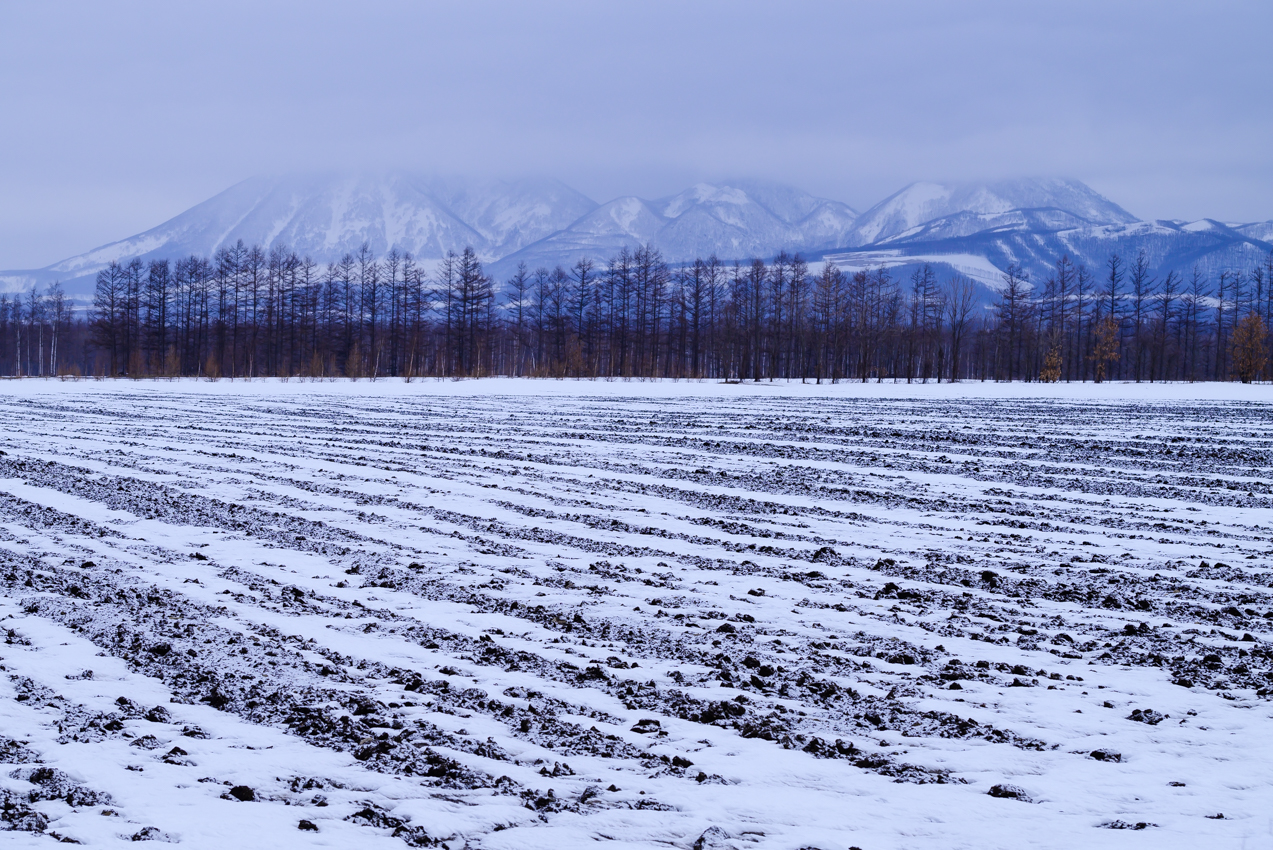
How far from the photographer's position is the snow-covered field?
11.8ft

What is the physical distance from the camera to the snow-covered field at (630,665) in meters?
3.59

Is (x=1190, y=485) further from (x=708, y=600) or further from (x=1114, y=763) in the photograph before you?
(x=1114, y=763)

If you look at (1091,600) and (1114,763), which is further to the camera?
(1091,600)

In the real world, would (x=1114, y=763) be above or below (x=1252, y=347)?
below

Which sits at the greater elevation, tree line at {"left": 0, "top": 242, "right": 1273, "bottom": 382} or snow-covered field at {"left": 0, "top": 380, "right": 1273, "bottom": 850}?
tree line at {"left": 0, "top": 242, "right": 1273, "bottom": 382}

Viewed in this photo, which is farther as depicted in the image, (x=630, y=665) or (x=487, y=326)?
(x=487, y=326)

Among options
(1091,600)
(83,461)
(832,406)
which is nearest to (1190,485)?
(1091,600)

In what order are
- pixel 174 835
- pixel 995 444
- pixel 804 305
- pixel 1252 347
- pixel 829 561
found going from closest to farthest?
pixel 174 835 < pixel 829 561 < pixel 995 444 < pixel 1252 347 < pixel 804 305

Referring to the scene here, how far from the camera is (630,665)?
209 inches

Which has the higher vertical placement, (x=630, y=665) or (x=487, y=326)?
(x=487, y=326)

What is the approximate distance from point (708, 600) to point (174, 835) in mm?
4115

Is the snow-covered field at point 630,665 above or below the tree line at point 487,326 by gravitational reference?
below

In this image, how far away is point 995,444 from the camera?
19047 mm

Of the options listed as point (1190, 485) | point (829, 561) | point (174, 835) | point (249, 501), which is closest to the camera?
point (174, 835)
